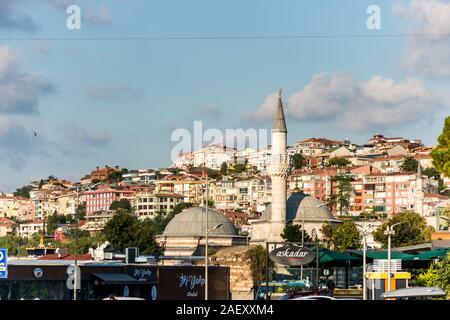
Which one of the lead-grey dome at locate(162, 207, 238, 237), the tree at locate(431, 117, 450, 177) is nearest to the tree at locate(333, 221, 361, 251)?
the lead-grey dome at locate(162, 207, 238, 237)

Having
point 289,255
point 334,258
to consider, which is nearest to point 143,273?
point 289,255

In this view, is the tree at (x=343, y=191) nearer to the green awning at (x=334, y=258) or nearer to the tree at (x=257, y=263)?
the tree at (x=257, y=263)

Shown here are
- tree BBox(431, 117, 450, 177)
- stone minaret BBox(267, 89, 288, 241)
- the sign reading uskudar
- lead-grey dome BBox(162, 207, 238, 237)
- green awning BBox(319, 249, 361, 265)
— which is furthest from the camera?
lead-grey dome BBox(162, 207, 238, 237)

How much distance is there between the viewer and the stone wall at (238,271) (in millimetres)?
69838

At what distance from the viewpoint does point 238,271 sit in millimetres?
73875

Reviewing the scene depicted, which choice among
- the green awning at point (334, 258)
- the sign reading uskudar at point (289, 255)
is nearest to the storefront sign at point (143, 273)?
the sign reading uskudar at point (289, 255)

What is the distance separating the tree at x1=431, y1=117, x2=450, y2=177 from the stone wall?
29533 millimetres

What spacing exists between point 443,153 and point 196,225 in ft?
267

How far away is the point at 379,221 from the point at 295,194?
28077 millimetres

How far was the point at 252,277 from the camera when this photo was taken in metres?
71.8

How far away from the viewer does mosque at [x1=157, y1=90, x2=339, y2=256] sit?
112031 millimetres

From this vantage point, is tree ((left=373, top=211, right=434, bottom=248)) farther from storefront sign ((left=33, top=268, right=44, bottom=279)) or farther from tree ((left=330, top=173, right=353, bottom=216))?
tree ((left=330, top=173, right=353, bottom=216))
